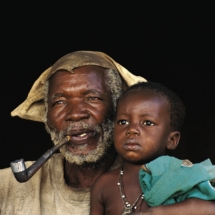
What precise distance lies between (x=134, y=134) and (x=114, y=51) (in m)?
3.69

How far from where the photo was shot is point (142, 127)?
2094 mm

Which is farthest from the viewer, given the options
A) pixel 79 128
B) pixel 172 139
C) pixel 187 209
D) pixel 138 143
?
pixel 79 128

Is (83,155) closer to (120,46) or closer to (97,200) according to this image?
(97,200)

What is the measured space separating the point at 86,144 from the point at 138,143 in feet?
1.87

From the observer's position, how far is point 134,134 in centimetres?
207

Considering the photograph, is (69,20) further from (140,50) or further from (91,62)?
(91,62)

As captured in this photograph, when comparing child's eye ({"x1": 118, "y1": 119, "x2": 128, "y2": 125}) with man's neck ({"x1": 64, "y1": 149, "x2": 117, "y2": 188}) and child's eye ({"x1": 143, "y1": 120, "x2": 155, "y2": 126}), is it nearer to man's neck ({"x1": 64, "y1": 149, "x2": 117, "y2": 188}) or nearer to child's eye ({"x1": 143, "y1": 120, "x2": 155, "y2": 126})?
child's eye ({"x1": 143, "y1": 120, "x2": 155, "y2": 126})

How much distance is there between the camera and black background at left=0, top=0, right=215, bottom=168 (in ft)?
16.9

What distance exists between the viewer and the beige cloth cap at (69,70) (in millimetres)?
2785

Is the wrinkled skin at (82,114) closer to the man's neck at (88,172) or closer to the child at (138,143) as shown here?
the man's neck at (88,172)

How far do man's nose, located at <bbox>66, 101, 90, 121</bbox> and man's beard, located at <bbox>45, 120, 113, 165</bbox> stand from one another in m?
0.03

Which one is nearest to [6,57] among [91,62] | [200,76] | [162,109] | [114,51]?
[114,51]

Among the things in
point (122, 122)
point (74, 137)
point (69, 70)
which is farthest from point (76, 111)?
point (122, 122)

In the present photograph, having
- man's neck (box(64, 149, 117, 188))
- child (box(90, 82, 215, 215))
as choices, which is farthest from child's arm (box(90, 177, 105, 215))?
man's neck (box(64, 149, 117, 188))
